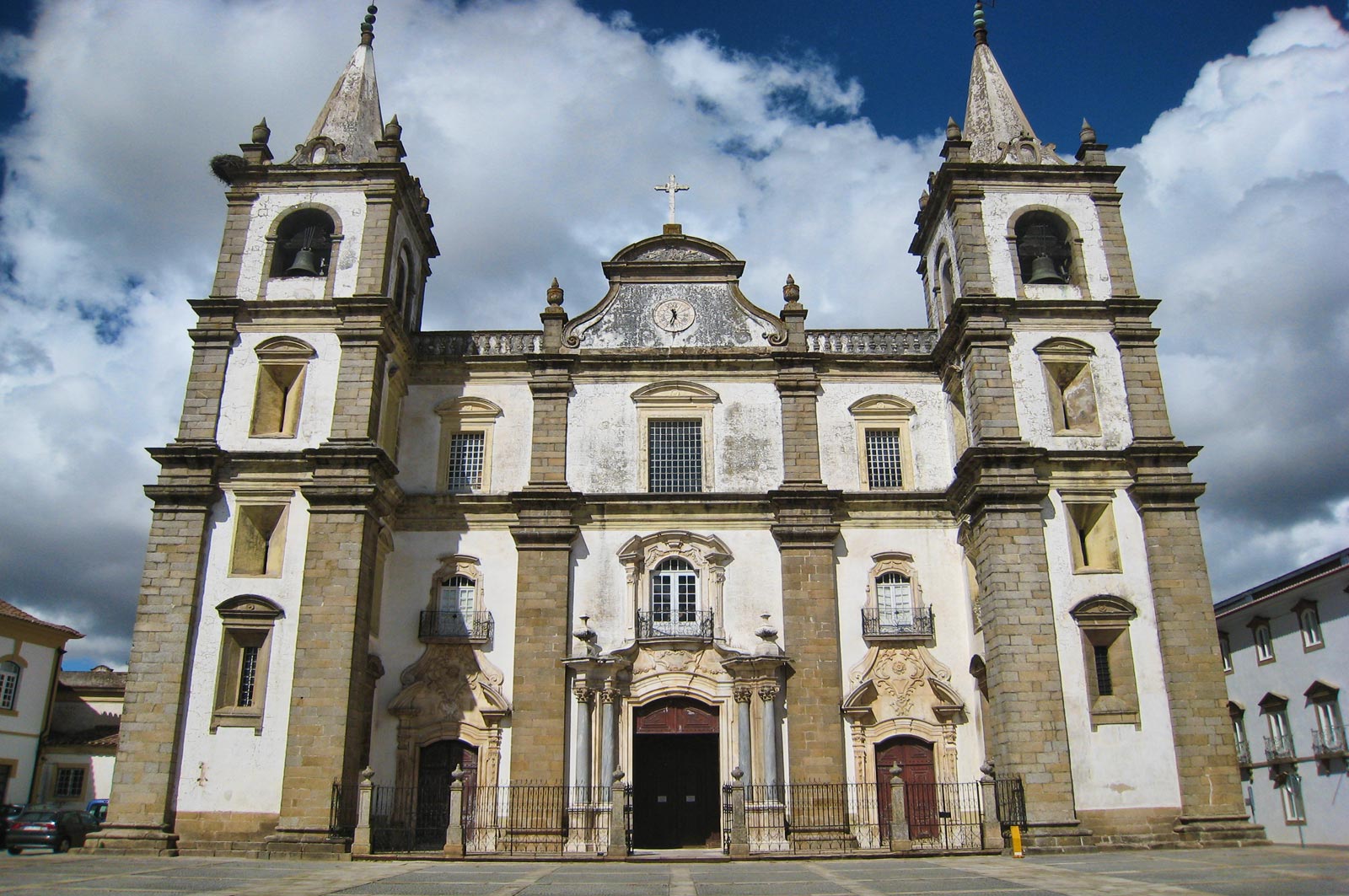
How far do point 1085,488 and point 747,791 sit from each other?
9557 millimetres

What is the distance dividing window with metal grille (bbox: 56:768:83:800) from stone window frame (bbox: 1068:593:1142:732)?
33.9 metres

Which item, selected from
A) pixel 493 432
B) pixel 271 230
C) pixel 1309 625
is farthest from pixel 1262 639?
pixel 271 230

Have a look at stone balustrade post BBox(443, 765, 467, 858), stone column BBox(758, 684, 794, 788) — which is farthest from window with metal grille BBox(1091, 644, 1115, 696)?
stone balustrade post BBox(443, 765, 467, 858)

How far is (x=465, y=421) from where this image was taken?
2441cm

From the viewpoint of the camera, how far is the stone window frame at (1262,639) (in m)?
31.3

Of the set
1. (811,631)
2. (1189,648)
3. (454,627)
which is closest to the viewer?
(1189,648)

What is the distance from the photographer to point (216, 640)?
A: 20.5m

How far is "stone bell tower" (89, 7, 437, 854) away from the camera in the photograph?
64.0 ft

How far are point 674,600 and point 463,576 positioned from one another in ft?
15.9

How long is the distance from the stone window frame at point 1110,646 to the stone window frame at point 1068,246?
7.35 m

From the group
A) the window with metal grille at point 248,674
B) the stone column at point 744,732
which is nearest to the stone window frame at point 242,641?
the window with metal grille at point 248,674

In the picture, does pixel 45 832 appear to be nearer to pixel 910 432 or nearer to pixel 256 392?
pixel 256 392

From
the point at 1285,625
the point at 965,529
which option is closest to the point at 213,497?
the point at 965,529

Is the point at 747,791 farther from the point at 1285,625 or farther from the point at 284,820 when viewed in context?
the point at 1285,625
